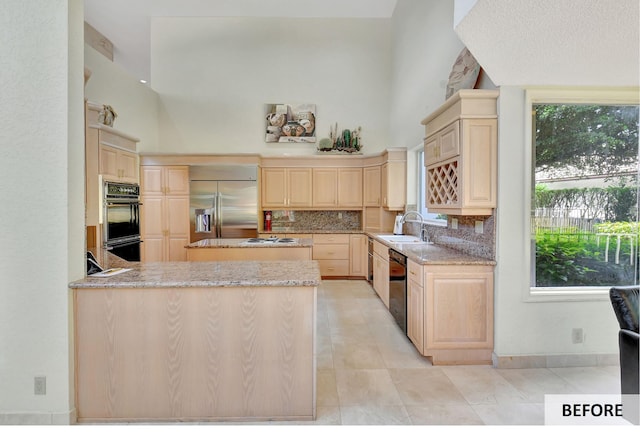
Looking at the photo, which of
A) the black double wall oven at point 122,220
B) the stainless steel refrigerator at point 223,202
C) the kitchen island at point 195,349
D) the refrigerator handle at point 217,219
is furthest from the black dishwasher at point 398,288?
the black double wall oven at point 122,220

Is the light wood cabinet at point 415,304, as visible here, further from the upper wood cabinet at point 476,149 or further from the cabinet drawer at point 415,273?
the upper wood cabinet at point 476,149

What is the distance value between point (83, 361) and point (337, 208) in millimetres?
4883

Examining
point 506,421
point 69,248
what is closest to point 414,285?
point 506,421

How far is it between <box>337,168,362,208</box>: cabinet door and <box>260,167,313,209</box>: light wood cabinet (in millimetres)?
570

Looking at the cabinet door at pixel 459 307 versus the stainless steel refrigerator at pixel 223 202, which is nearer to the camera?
the cabinet door at pixel 459 307

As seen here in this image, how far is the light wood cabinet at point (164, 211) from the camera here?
6172 millimetres

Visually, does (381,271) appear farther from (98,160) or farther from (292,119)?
(98,160)

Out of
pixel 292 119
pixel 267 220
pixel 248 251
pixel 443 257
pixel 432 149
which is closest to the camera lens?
pixel 443 257

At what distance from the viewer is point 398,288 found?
372 centimetres

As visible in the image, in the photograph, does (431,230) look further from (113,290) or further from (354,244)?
(113,290)

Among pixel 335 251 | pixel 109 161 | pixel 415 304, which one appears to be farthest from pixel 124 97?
pixel 415 304

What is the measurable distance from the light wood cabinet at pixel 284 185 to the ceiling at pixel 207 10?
2951 mm

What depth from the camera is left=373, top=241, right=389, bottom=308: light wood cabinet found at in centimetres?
447

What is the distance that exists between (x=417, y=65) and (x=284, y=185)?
2.95 metres
